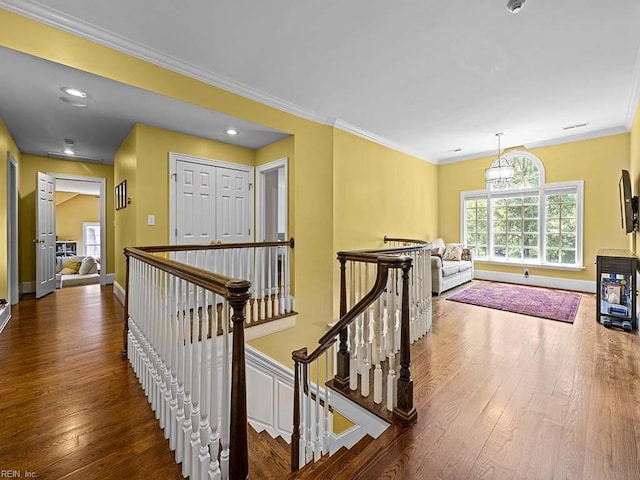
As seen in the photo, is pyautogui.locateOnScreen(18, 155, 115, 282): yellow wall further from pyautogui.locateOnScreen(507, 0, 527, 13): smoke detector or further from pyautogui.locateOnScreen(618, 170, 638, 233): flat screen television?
pyautogui.locateOnScreen(618, 170, 638, 233): flat screen television

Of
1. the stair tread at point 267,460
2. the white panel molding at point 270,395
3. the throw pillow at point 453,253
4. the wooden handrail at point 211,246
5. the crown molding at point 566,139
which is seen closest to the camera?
the stair tread at point 267,460

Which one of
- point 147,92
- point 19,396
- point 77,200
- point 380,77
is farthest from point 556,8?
point 77,200

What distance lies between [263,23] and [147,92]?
131 cm

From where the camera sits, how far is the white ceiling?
2.22 metres

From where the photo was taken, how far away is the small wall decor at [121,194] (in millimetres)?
4146

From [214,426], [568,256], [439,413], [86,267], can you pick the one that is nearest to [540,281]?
[568,256]

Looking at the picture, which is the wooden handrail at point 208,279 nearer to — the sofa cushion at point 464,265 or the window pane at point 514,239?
the sofa cushion at point 464,265

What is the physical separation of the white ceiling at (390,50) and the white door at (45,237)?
3.63 metres

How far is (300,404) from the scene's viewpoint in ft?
6.72

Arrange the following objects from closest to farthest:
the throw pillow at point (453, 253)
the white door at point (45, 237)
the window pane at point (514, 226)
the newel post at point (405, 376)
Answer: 1. the newel post at point (405, 376)
2. the white door at point (45, 237)
3. the window pane at point (514, 226)
4. the throw pillow at point (453, 253)

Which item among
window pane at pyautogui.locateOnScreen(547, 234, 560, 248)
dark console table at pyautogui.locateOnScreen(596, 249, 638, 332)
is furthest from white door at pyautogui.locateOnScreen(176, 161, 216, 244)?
window pane at pyautogui.locateOnScreen(547, 234, 560, 248)

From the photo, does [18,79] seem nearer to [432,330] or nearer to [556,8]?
[556,8]

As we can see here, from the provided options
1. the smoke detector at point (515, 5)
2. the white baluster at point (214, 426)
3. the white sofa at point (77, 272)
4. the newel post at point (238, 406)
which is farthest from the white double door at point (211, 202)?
the white sofa at point (77, 272)

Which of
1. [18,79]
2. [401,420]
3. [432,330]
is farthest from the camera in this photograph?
[432,330]
